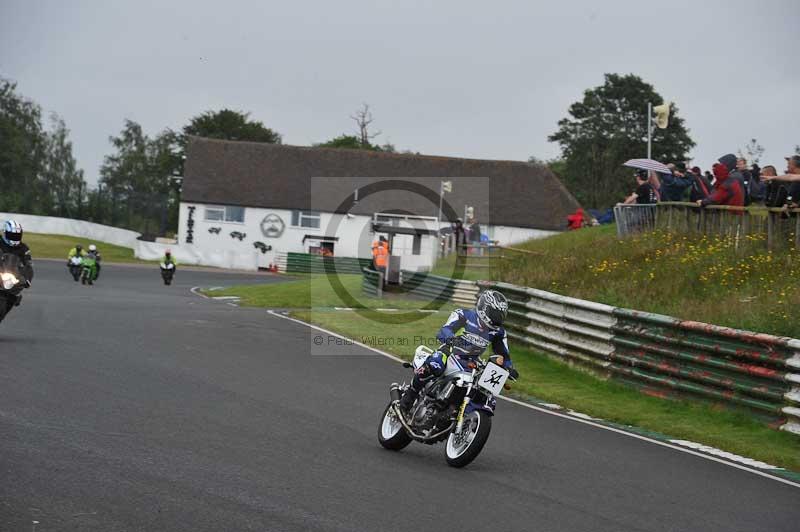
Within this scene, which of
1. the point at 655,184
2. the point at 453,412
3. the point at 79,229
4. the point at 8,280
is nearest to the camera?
the point at 453,412

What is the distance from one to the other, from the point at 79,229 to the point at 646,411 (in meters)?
68.7

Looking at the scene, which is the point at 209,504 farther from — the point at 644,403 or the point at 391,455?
the point at 644,403

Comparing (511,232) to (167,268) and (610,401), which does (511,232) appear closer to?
(167,268)

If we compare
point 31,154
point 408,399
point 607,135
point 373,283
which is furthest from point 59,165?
point 408,399

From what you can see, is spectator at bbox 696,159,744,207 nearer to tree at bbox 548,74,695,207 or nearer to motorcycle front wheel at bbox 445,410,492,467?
motorcycle front wheel at bbox 445,410,492,467

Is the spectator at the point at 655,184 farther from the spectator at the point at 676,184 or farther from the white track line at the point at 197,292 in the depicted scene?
the white track line at the point at 197,292

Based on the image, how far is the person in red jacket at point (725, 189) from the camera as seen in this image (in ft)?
64.7

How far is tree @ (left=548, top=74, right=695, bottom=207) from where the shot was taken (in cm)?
8444

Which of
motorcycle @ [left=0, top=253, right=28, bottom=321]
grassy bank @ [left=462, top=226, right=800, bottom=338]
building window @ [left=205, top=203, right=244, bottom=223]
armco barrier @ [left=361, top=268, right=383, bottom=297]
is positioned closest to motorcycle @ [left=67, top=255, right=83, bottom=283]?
armco barrier @ [left=361, top=268, right=383, bottom=297]

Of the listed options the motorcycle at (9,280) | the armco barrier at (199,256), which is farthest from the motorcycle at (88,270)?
the motorcycle at (9,280)

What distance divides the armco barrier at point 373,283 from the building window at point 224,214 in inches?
1527

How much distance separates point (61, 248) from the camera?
66938 millimetres

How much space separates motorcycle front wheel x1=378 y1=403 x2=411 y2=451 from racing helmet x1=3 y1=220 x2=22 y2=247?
27.5 feet

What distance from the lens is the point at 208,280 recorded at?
50719mm
